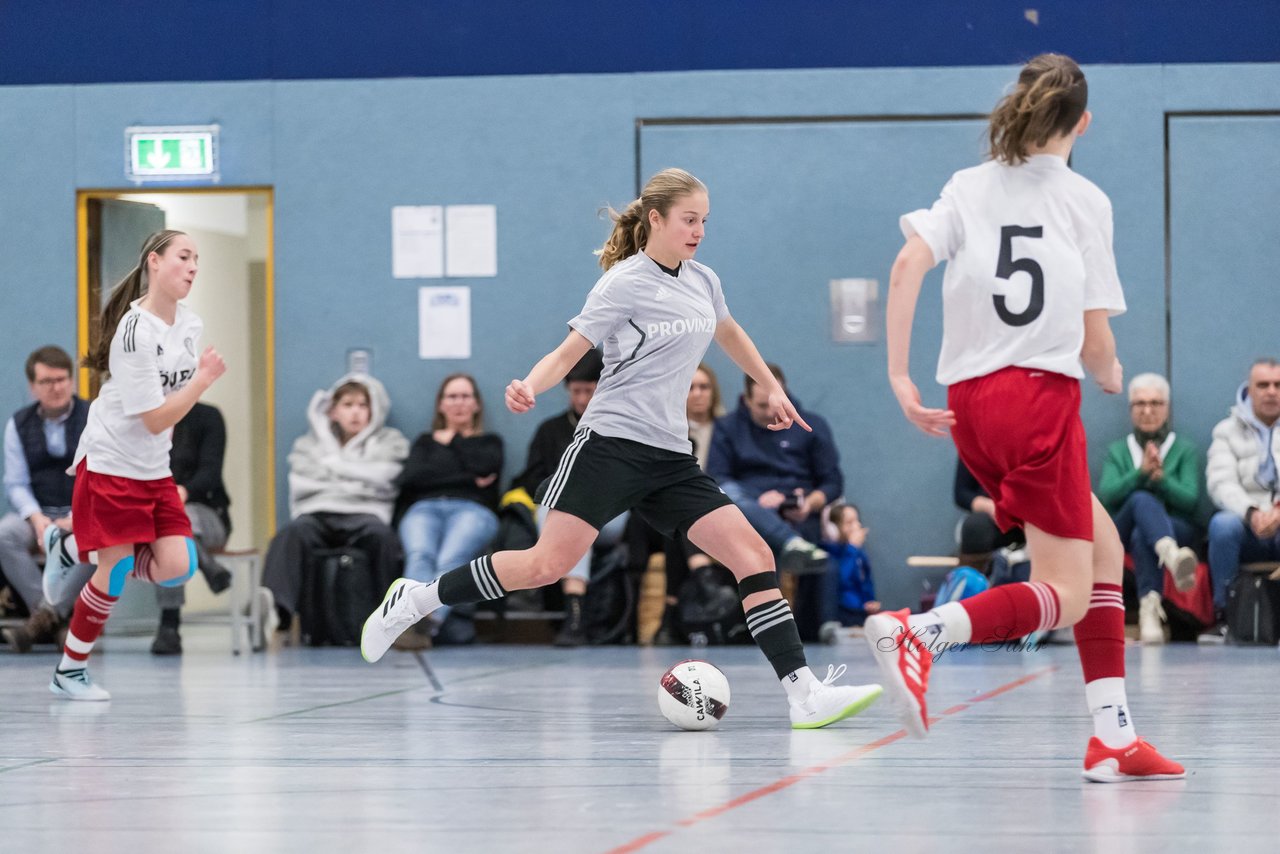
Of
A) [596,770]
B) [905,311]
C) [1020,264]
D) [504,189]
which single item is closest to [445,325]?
[504,189]

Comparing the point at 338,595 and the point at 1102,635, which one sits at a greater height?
the point at 1102,635

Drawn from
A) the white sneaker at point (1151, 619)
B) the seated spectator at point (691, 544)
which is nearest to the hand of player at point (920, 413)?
the seated spectator at point (691, 544)

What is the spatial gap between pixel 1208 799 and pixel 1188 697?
256 cm

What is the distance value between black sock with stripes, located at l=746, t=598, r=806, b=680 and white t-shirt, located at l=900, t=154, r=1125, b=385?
1.38 metres

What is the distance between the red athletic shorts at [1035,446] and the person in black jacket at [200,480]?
6.31 meters

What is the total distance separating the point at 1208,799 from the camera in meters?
3.63

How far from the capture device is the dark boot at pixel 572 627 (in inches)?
369

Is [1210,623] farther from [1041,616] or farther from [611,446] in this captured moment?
[1041,616]

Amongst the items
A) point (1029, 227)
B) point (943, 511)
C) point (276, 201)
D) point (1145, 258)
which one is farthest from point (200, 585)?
point (1029, 227)

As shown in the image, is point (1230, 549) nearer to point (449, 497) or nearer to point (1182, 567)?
point (1182, 567)

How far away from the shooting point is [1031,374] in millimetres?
3834

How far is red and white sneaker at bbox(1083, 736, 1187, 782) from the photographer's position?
3875 mm

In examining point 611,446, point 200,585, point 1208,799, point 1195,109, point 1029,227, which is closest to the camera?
point 1208,799

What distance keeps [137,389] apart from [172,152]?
4.67 meters
